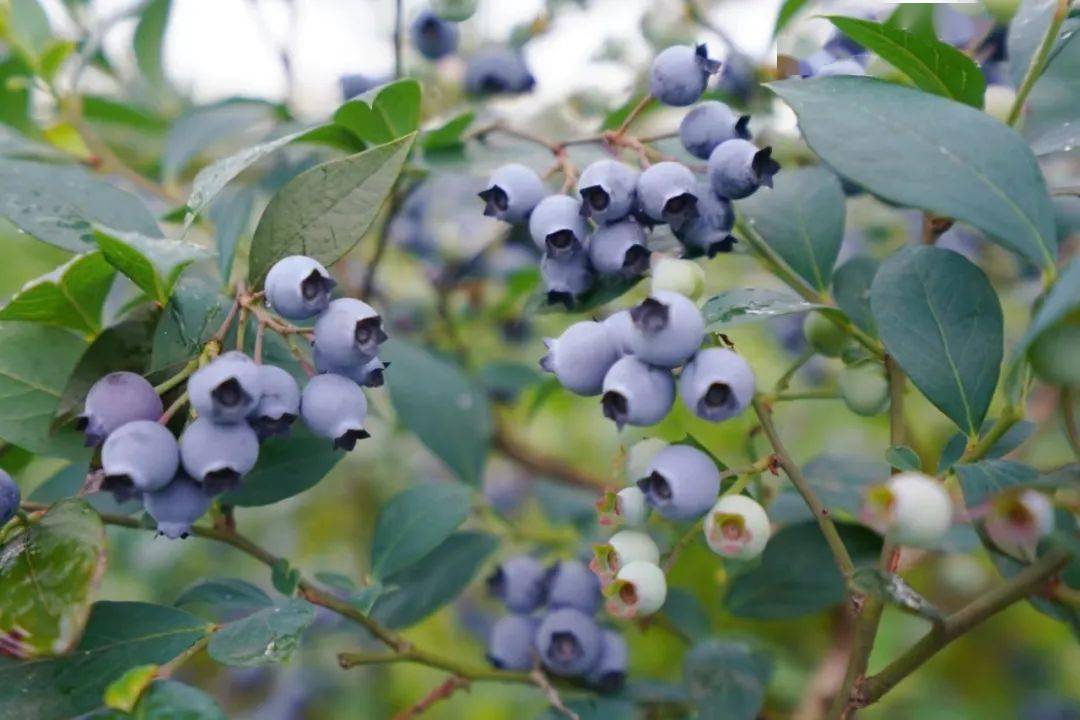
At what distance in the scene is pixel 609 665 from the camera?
118 centimetres

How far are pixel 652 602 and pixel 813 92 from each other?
43cm

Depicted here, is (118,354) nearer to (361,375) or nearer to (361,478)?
(361,375)

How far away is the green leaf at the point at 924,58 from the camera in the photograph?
0.86m

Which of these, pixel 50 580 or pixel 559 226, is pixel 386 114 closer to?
pixel 559 226

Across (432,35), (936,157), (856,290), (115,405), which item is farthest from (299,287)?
(432,35)

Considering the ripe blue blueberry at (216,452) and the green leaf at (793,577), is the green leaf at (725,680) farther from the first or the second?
the ripe blue blueberry at (216,452)

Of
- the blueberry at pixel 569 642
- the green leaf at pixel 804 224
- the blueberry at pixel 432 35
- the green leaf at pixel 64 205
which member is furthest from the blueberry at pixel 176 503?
the blueberry at pixel 432 35

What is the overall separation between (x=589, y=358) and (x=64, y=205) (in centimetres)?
51

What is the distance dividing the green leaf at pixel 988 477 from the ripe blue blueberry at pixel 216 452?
55 cm

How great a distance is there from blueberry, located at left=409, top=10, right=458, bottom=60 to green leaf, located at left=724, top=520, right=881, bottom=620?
881 millimetres

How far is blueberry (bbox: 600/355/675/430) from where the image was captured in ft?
2.52

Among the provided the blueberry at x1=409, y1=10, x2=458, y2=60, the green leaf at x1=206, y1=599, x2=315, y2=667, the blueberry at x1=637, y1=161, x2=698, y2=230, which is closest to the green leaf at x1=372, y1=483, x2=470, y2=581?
the green leaf at x1=206, y1=599, x2=315, y2=667

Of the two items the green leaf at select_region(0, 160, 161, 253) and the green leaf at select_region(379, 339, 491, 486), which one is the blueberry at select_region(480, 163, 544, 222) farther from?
the green leaf at select_region(379, 339, 491, 486)

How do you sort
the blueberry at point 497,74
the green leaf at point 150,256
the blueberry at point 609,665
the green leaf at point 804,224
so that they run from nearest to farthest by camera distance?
1. the green leaf at point 150,256
2. the green leaf at point 804,224
3. the blueberry at point 609,665
4. the blueberry at point 497,74
